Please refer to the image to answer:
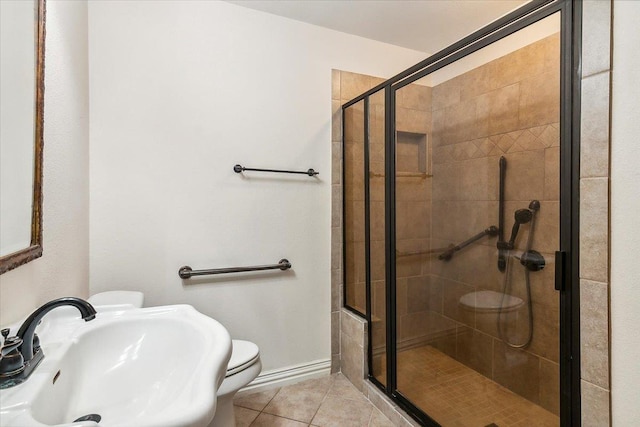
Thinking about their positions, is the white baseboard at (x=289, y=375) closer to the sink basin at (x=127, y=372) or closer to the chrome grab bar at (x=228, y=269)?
the chrome grab bar at (x=228, y=269)

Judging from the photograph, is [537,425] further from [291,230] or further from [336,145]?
[336,145]

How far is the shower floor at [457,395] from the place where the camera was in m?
1.31

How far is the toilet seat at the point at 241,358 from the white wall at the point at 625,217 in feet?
4.27

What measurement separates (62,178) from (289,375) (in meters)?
1.64

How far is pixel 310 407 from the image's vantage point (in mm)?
1777

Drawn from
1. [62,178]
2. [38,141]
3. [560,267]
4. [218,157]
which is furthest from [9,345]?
[560,267]

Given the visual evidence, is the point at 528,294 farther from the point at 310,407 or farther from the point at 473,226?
the point at 310,407

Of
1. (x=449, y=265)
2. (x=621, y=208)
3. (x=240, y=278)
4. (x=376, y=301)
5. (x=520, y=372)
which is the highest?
(x=621, y=208)

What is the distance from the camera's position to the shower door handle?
0.96 metres

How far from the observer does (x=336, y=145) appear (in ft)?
6.97

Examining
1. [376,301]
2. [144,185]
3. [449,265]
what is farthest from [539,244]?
[144,185]

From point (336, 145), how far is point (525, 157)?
3.82 feet

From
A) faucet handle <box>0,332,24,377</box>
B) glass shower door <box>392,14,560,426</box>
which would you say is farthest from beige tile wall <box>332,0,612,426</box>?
faucet handle <box>0,332,24,377</box>

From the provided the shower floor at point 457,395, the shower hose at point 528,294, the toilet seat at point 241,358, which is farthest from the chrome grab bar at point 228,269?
the shower hose at point 528,294
